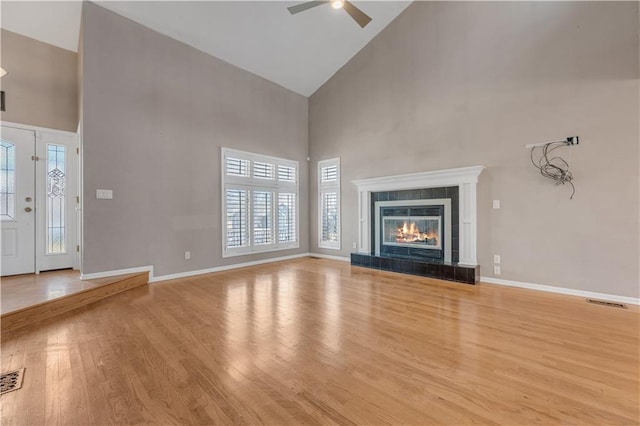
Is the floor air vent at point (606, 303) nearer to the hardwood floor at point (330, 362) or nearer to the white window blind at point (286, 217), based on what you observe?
the hardwood floor at point (330, 362)

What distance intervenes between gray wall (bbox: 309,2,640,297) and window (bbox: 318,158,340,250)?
1.14 m

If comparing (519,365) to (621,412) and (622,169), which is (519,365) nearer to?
(621,412)

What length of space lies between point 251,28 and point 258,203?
331 centimetres

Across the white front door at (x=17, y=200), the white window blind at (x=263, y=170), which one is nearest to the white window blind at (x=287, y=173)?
the white window blind at (x=263, y=170)

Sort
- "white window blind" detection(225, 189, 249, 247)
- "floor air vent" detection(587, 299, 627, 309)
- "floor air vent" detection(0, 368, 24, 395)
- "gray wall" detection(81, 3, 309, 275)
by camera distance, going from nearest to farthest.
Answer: "floor air vent" detection(0, 368, 24, 395)
"floor air vent" detection(587, 299, 627, 309)
"gray wall" detection(81, 3, 309, 275)
"white window blind" detection(225, 189, 249, 247)

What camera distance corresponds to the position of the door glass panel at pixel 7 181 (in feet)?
14.1

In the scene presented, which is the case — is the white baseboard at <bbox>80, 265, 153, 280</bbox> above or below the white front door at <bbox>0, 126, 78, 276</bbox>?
below

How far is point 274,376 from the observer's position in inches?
76.8

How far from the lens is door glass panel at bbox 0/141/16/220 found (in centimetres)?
429

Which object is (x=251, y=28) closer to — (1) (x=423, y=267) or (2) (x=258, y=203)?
(2) (x=258, y=203)

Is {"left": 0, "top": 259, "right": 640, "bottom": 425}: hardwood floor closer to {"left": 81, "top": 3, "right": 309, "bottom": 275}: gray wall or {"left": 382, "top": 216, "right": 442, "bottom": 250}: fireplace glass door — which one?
{"left": 81, "top": 3, "right": 309, "bottom": 275}: gray wall

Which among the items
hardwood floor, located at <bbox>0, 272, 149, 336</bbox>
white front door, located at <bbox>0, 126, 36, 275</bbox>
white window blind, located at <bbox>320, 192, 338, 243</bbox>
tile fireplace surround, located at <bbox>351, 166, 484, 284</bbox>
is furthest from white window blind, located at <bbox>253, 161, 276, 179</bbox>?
white front door, located at <bbox>0, 126, 36, 275</bbox>

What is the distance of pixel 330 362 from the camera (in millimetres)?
2131

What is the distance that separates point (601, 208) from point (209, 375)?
483cm
